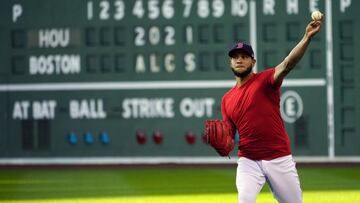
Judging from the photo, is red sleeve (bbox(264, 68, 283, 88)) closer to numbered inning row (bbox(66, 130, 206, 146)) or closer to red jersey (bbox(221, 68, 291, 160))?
red jersey (bbox(221, 68, 291, 160))

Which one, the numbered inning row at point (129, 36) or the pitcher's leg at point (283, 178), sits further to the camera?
the numbered inning row at point (129, 36)

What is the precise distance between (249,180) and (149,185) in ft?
25.1

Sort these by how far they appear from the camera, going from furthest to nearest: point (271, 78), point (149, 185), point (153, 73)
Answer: point (153, 73) → point (149, 185) → point (271, 78)

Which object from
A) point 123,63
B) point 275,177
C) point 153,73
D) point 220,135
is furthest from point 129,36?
point 275,177

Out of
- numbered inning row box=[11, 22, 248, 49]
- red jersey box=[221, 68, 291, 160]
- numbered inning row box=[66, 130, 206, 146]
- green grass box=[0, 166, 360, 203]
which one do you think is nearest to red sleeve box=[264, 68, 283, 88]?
red jersey box=[221, 68, 291, 160]

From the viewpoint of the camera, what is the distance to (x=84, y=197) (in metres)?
12.4

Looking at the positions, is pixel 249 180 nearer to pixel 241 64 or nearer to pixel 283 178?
pixel 283 178

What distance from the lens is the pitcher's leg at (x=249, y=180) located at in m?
6.65

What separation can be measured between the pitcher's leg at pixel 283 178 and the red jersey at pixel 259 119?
52 millimetres

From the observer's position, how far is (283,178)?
22.1 ft

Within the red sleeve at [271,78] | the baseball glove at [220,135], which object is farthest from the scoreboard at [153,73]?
the red sleeve at [271,78]

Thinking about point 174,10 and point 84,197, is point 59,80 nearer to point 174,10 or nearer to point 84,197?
point 174,10

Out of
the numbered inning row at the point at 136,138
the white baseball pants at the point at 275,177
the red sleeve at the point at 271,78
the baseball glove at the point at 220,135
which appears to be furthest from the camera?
the numbered inning row at the point at 136,138

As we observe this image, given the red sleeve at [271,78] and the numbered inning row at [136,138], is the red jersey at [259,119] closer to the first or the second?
the red sleeve at [271,78]
